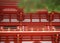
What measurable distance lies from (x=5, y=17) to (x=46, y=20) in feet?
4.57

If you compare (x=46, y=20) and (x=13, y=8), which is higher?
(x=13, y=8)

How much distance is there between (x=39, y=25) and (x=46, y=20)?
0.32 meters

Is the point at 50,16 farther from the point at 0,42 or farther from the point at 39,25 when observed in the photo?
the point at 0,42

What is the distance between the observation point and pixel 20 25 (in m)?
5.62

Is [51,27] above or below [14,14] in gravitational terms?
below

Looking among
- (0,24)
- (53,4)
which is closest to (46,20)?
(0,24)

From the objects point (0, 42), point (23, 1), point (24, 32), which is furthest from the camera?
point (0, 42)

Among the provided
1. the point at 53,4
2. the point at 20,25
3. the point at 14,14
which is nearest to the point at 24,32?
the point at 20,25

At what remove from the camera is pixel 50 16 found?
567 cm

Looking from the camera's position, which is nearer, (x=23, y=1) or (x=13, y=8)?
(x=23, y=1)

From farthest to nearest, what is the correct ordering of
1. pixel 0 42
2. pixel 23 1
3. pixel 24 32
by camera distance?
pixel 0 42 → pixel 24 32 → pixel 23 1

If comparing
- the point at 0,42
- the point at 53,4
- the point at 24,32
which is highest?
A: the point at 53,4

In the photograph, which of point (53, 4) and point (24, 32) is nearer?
point (53, 4)

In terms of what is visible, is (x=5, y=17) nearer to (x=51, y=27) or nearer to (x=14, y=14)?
(x=14, y=14)
